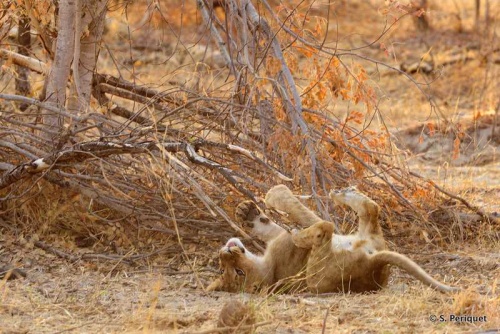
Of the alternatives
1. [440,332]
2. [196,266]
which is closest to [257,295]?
[196,266]

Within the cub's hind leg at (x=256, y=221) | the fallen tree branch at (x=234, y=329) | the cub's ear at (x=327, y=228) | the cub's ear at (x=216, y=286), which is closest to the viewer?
the fallen tree branch at (x=234, y=329)

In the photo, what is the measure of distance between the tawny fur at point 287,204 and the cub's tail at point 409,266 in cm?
53

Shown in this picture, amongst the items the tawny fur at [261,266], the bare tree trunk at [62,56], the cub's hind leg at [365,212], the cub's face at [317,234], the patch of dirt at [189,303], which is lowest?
the patch of dirt at [189,303]

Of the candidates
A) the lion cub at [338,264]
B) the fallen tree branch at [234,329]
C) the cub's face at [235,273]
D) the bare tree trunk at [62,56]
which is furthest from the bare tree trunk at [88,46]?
the fallen tree branch at [234,329]

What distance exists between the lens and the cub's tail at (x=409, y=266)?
4286 mm

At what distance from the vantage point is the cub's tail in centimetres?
429

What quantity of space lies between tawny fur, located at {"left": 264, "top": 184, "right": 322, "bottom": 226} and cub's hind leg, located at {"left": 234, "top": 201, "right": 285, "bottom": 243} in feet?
0.36

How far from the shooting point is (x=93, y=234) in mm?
5582

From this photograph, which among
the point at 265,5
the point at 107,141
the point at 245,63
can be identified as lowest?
the point at 107,141

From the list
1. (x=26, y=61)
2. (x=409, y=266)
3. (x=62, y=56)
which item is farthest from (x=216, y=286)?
(x=26, y=61)

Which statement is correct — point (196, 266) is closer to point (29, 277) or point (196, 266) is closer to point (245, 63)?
point (29, 277)

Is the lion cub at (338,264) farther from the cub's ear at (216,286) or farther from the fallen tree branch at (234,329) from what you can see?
the fallen tree branch at (234,329)

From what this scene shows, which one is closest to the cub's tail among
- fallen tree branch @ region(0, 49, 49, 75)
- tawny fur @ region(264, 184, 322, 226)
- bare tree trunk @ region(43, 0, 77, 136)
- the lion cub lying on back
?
the lion cub lying on back

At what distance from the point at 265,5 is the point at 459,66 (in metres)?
7.09
